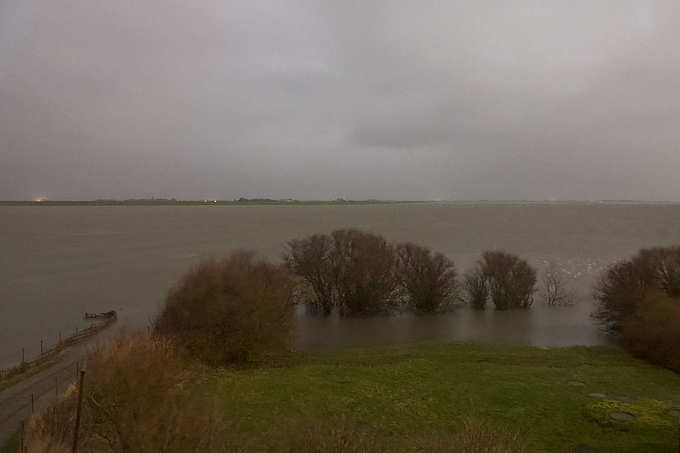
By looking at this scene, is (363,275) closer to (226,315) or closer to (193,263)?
(226,315)

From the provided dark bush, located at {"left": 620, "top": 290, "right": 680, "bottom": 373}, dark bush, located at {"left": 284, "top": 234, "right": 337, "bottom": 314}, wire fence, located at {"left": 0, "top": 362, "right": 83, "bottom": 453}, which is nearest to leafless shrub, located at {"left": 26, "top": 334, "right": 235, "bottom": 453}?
wire fence, located at {"left": 0, "top": 362, "right": 83, "bottom": 453}

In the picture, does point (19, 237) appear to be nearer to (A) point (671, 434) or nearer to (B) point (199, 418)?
(B) point (199, 418)

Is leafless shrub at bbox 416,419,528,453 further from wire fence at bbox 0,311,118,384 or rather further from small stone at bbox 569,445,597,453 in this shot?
wire fence at bbox 0,311,118,384

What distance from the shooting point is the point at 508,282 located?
40.9 meters

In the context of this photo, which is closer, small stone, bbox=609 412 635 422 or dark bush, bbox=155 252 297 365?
small stone, bbox=609 412 635 422

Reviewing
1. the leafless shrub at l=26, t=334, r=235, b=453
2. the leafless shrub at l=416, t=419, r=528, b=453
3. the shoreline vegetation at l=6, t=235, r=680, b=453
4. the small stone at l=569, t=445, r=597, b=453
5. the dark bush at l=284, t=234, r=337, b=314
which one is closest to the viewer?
the leafless shrub at l=416, t=419, r=528, b=453

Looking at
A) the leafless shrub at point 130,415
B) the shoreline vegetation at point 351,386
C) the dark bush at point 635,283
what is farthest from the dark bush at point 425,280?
the leafless shrub at point 130,415

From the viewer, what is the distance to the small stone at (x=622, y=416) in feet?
56.7

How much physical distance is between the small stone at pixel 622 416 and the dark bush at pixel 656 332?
29.6 feet

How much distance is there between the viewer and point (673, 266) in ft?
107

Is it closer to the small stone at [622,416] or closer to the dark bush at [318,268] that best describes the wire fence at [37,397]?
the dark bush at [318,268]

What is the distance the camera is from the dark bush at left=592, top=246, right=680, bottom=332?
105ft

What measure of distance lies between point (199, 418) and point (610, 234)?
10049 cm

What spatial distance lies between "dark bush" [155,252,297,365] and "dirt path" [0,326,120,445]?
13.4 feet
